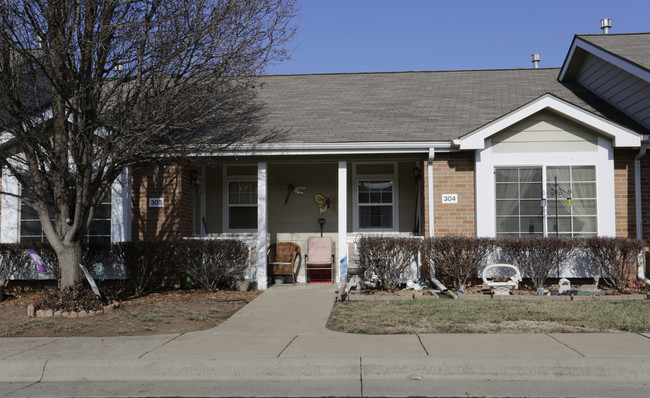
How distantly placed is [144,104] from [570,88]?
34.0ft

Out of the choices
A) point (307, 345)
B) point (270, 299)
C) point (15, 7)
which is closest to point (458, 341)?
point (307, 345)

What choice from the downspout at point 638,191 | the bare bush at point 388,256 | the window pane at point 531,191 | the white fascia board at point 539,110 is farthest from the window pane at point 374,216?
the downspout at point 638,191

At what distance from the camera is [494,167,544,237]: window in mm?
11422

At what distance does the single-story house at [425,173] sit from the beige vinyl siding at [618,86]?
0.04 m

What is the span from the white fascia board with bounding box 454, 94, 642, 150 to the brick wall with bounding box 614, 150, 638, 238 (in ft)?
1.78

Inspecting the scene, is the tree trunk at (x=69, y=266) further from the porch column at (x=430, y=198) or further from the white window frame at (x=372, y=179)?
the porch column at (x=430, y=198)

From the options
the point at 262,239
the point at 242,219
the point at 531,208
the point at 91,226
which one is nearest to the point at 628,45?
the point at 531,208

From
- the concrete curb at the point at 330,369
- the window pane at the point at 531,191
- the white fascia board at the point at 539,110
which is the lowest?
the concrete curb at the point at 330,369

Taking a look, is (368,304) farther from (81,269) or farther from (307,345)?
(81,269)

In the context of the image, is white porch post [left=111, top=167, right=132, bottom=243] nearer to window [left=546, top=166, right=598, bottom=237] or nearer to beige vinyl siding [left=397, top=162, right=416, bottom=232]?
beige vinyl siding [left=397, top=162, right=416, bottom=232]

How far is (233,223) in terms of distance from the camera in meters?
13.8

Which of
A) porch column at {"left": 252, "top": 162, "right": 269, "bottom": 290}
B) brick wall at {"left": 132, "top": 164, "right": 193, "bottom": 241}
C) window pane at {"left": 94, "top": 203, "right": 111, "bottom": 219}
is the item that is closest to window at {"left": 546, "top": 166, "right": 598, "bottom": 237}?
porch column at {"left": 252, "top": 162, "right": 269, "bottom": 290}

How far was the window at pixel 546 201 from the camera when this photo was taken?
37.1 ft

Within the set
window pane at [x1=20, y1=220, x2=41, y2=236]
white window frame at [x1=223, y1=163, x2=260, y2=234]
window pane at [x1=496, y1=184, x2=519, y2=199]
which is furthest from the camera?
white window frame at [x1=223, y1=163, x2=260, y2=234]
